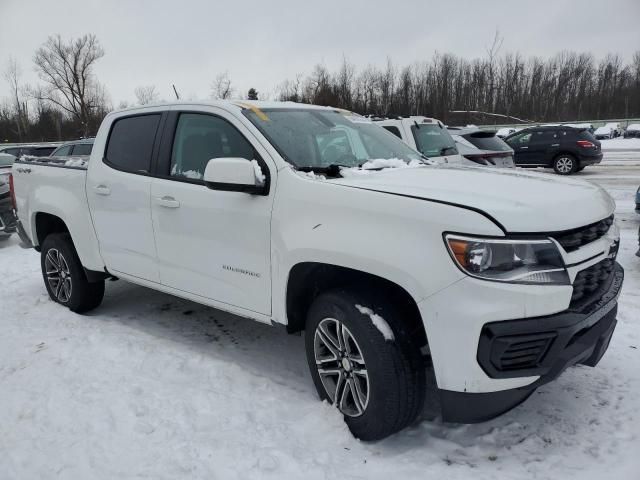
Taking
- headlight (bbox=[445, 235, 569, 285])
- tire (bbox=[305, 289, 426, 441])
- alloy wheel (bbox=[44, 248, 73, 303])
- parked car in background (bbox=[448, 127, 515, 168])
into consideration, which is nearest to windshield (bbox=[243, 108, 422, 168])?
tire (bbox=[305, 289, 426, 441])

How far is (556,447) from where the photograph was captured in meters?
2.66

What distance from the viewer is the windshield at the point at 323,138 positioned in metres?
3.20

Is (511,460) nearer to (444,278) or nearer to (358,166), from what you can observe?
(444,278)

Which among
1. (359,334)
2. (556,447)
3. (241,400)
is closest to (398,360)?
(359,334)

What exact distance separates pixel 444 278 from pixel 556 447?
3.98 feet

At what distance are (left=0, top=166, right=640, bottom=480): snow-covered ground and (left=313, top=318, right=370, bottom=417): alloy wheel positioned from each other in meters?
0.13

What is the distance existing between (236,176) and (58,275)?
10.1 ft

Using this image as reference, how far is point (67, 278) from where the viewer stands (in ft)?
16.1

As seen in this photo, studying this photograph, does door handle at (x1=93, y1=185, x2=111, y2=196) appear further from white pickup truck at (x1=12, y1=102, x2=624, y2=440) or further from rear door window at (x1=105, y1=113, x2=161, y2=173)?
rear door window at (x1=105, y1=113, x2=161, y2=173)

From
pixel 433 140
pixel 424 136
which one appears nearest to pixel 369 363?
pixel 424 136

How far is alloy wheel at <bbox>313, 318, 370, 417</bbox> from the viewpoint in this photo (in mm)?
2729

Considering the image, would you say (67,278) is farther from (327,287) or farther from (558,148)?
(558,148)

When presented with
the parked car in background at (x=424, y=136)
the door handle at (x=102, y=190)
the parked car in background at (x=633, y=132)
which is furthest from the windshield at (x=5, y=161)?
the parked car in background at (x=633, y=132)

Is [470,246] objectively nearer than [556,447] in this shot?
Yes
